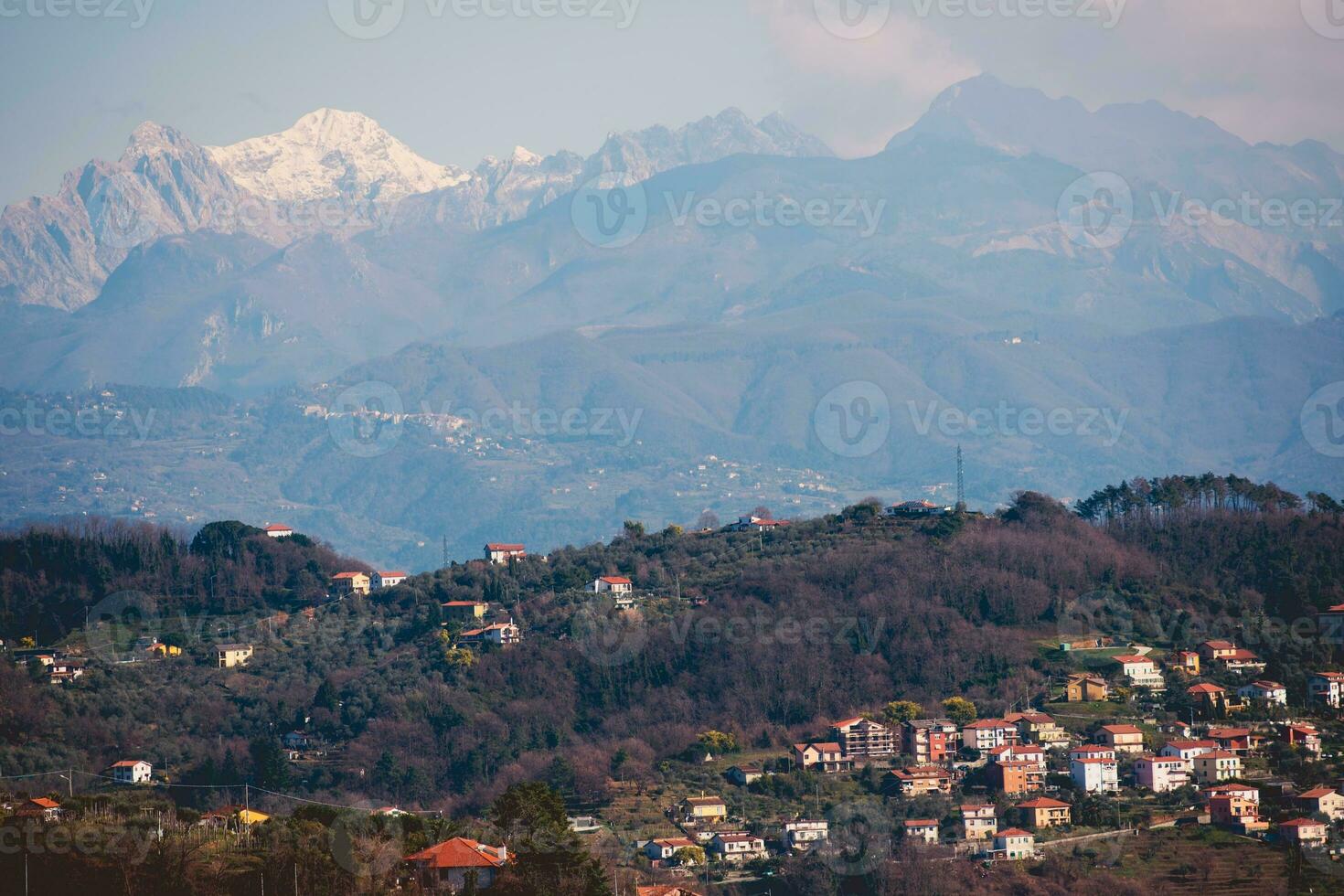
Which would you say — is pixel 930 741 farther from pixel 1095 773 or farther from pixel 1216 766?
pixel 1216 766

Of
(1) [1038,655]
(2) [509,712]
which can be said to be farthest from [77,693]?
(1) [1038,655]

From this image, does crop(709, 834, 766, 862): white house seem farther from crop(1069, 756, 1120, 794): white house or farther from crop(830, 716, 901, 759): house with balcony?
crop(1069, 756, 1120, 794): white house

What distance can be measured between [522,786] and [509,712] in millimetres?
19731

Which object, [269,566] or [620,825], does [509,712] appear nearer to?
[620,825]

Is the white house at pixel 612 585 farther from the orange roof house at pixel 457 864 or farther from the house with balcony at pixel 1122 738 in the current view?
the orange roof house at pixel 457 864

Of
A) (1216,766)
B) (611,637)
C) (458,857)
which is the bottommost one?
(458,857)

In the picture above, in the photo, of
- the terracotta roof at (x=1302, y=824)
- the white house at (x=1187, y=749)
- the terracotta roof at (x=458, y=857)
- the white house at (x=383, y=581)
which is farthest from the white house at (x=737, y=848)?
the white house at (x=383, y=581)

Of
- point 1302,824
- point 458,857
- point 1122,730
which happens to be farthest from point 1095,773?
point 458,857

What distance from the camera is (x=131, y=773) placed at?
197 ft

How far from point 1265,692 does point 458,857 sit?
31.4 m

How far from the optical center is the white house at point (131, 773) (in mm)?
59719

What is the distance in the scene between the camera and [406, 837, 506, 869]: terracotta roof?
4100 cm

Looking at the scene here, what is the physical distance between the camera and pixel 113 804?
4781 cm

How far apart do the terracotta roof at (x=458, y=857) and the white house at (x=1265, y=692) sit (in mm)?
30212
